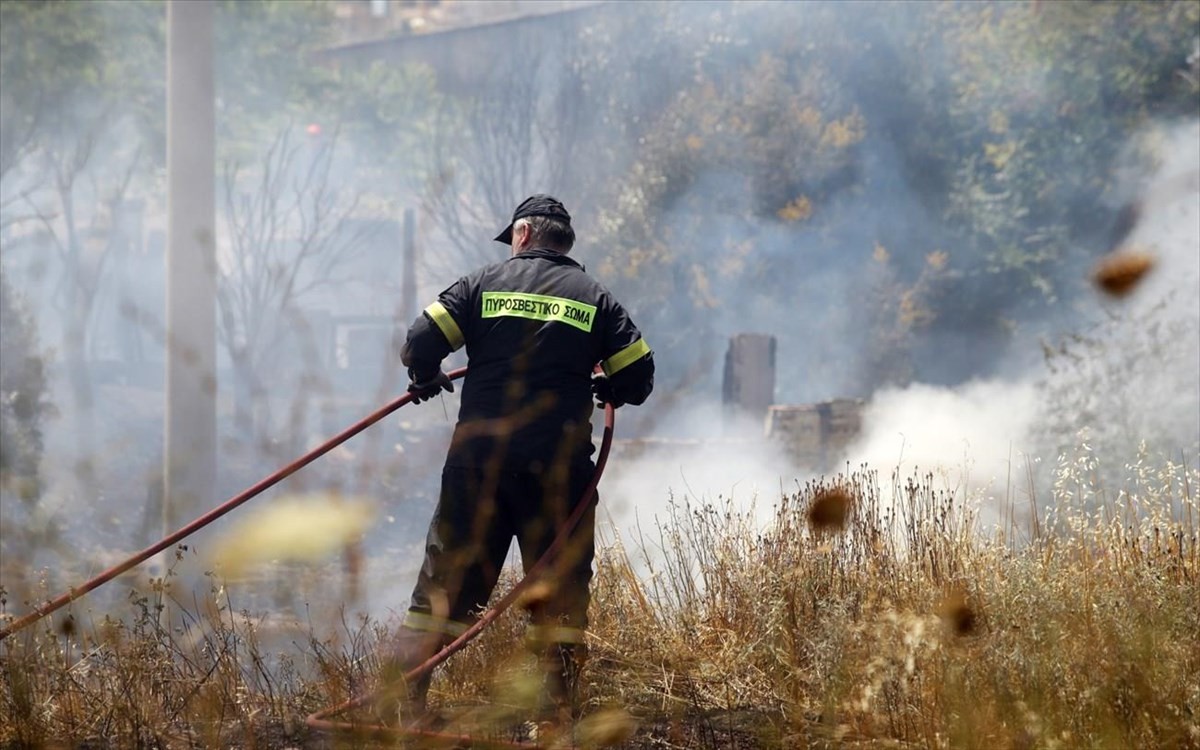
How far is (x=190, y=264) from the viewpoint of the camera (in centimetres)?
1144

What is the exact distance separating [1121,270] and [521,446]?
12.9 meters

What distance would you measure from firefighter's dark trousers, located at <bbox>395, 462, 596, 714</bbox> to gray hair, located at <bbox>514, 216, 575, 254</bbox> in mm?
825

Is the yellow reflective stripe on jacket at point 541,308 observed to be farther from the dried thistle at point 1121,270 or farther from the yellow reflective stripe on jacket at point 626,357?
the dried thistle at point 1121,270

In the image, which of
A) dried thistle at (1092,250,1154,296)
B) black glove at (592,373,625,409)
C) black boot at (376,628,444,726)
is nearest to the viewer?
black boot at (376,628,444,726)

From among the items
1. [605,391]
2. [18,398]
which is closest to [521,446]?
[605,391]

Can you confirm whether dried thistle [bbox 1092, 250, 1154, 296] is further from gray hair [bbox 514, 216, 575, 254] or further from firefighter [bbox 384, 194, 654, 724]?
firefighter [bbox 384, 194, 654, 724]

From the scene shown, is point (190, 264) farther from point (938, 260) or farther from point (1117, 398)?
point (938, 260)

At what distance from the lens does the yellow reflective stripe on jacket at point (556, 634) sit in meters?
4.41

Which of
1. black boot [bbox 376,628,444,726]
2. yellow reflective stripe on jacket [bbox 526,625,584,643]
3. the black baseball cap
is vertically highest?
the black baseball cap

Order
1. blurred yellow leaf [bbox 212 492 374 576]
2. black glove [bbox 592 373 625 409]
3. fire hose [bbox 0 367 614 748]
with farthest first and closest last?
blurred yellow leaf [bbox 212 492 374 576] → black glove [bbox 592 373 625 409] → fire hose [bbox 0 367 614 748]

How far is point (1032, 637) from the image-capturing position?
386 cm

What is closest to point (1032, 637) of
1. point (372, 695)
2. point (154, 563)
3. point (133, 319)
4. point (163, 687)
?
point (372, 695)

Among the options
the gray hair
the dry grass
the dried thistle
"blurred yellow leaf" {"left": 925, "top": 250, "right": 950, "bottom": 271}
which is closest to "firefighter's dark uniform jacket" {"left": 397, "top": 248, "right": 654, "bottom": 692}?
the gray hair

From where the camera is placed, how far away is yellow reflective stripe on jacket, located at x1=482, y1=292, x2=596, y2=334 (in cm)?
451
